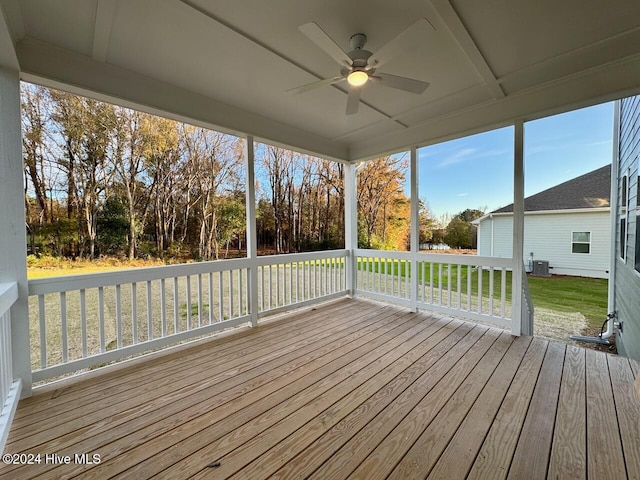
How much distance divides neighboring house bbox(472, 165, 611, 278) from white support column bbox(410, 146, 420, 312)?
3.61m

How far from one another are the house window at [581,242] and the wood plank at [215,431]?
24.2ft

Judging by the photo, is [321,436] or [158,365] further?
[158,365]

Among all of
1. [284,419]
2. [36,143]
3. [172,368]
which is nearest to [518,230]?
[284,419]

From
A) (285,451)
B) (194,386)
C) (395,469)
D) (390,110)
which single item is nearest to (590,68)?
(390,110)

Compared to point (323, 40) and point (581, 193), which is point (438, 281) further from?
point (581, 193)

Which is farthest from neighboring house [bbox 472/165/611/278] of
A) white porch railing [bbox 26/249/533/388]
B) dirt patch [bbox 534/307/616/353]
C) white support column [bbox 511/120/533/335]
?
white porch railing [bbox 26/249/533/388]

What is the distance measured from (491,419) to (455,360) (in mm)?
816

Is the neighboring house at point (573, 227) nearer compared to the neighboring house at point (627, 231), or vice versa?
the neighboring house at point (627, 231)

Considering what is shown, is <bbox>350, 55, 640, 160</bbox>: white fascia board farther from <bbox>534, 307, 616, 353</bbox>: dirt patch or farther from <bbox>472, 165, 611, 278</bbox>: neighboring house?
<bbox>472, 165, 611, 278</bbox>: neighboring house

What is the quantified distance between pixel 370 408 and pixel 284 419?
22.9 inches

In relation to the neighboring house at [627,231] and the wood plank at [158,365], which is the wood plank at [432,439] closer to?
the wood plank at [158,365]

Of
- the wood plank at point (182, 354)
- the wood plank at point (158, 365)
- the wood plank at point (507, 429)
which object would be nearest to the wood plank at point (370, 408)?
the wood plank at point (507, 429)

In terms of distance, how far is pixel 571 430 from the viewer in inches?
62.2

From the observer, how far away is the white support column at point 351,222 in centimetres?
482
